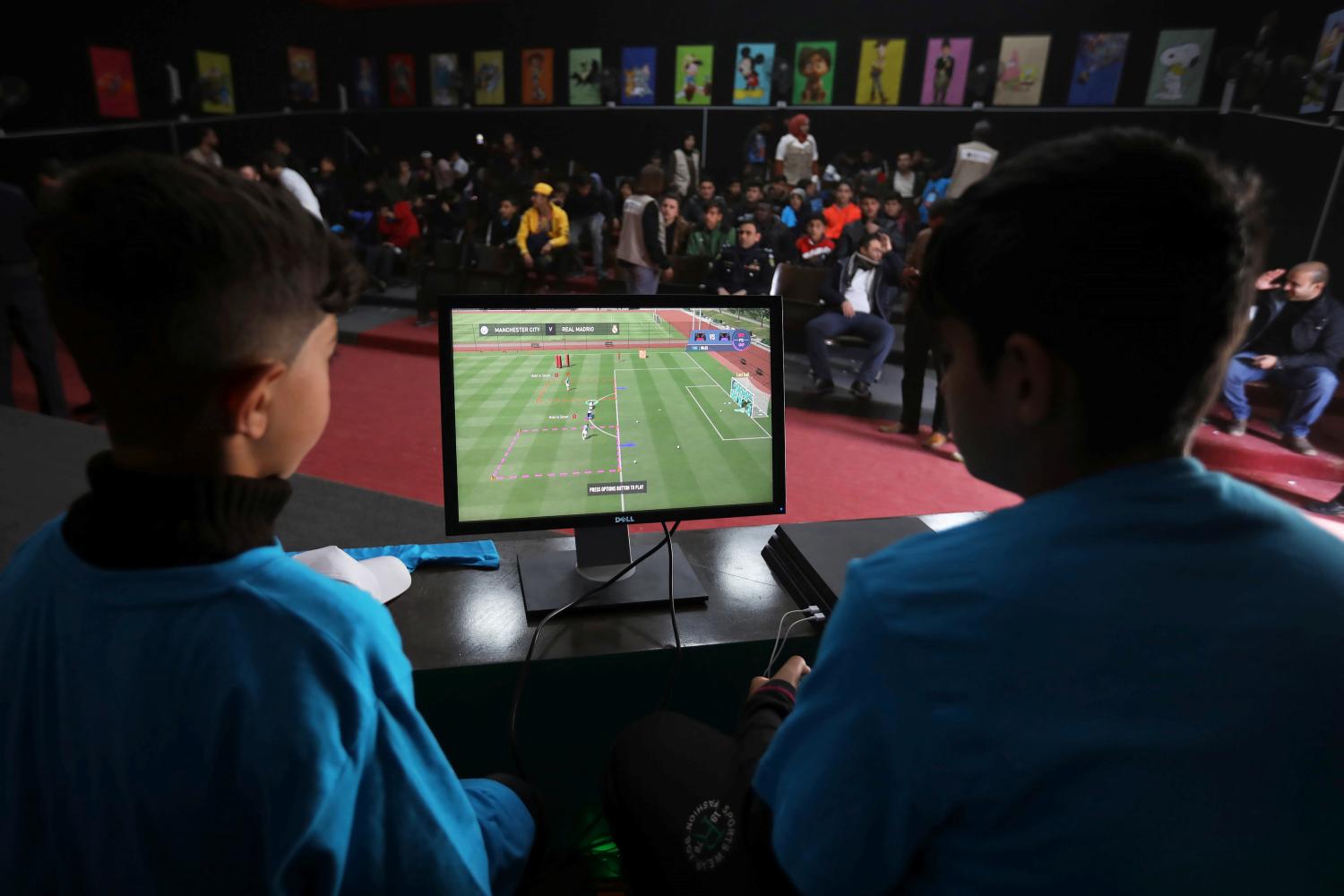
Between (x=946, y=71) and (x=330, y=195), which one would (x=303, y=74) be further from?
(x=946, y=71)

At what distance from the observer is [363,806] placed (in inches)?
27.9

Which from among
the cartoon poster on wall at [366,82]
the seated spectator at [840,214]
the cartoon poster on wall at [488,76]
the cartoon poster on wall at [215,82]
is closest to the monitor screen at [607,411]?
the seated spectator at [840,214]

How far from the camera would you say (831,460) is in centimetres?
437

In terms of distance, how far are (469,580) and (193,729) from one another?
2.61ft

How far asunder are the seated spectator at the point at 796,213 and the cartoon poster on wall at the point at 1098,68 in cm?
369

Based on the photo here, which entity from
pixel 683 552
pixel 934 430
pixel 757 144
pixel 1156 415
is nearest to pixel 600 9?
pixel 757 144

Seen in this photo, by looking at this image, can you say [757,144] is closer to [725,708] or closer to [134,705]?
[725,708]

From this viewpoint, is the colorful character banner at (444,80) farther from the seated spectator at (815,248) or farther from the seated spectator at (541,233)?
the seated spectator at (815,248)

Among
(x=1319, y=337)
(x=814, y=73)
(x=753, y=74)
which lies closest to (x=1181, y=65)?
(x=814, y=73)

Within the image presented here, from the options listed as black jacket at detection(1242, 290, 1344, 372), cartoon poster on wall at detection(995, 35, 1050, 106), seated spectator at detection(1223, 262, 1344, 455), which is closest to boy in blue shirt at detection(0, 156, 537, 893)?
seated spectator at detection(1223, 262, 1344, 455)

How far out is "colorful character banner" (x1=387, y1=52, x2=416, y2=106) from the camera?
37.9 feet

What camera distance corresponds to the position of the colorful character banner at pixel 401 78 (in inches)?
454

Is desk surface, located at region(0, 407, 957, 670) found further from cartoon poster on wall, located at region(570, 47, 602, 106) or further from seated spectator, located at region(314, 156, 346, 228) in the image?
cartoon poster on wall, located at region(570, 47, 602, 106)

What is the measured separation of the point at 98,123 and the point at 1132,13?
37.0 feet
